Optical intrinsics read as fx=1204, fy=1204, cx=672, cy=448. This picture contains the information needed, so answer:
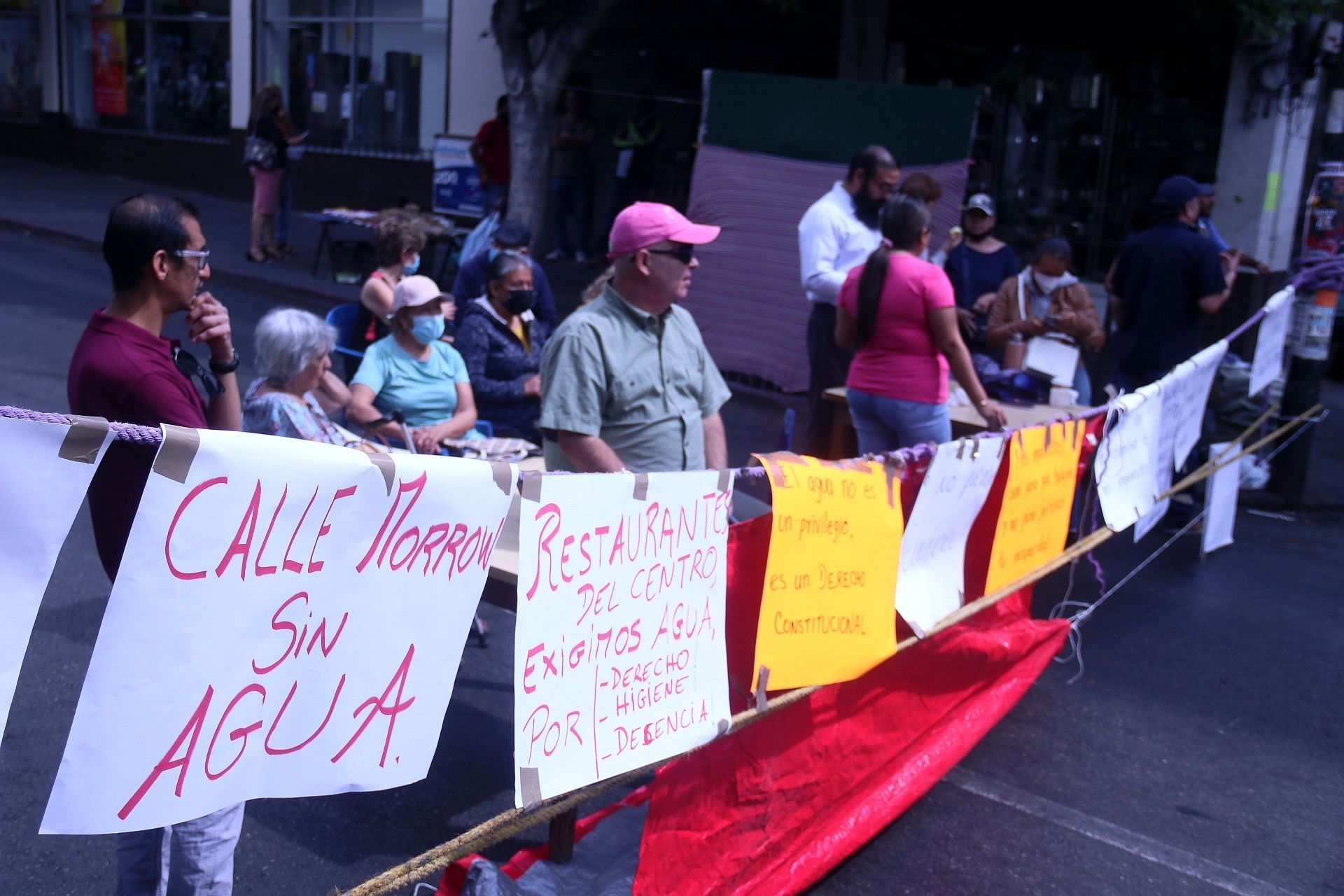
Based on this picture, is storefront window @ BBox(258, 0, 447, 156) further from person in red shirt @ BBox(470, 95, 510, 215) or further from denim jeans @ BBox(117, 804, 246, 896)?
denim jeans @ BBox(117, 804, 246, 896)

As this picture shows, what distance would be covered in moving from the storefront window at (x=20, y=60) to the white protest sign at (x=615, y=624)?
22.9m

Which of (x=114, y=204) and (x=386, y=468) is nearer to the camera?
(x=386, y=468)

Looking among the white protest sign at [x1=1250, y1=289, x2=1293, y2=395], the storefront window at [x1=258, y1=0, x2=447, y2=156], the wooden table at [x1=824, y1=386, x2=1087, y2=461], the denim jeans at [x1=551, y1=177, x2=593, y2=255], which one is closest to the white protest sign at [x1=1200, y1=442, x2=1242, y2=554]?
the white protest sign at [x1=1250, y1=289, x2=1293, y2=395]

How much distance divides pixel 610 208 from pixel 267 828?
12.0 meters

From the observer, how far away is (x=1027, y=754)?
13.9 ft

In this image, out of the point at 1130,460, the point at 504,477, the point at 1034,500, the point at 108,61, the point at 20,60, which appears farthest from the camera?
the point at 20,60

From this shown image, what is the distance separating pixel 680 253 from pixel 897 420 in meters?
2.06

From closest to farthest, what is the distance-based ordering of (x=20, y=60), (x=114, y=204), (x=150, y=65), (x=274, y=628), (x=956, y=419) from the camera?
(x=274, y=628) < (x=956, y=419) < (x=114, y=204) < (x=150, y=65) < (x=20, y=60)

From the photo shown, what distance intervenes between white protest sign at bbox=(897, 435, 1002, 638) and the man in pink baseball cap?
2.41ft

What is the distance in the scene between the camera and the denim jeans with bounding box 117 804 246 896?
2336mm

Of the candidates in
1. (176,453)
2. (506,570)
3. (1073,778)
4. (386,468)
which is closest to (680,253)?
(506,570)

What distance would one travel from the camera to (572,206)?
612 inches

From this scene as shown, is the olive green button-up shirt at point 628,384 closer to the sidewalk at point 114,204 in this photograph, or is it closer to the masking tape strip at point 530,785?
the masking tape strip at point 530,785

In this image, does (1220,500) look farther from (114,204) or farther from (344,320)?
(114,204)
